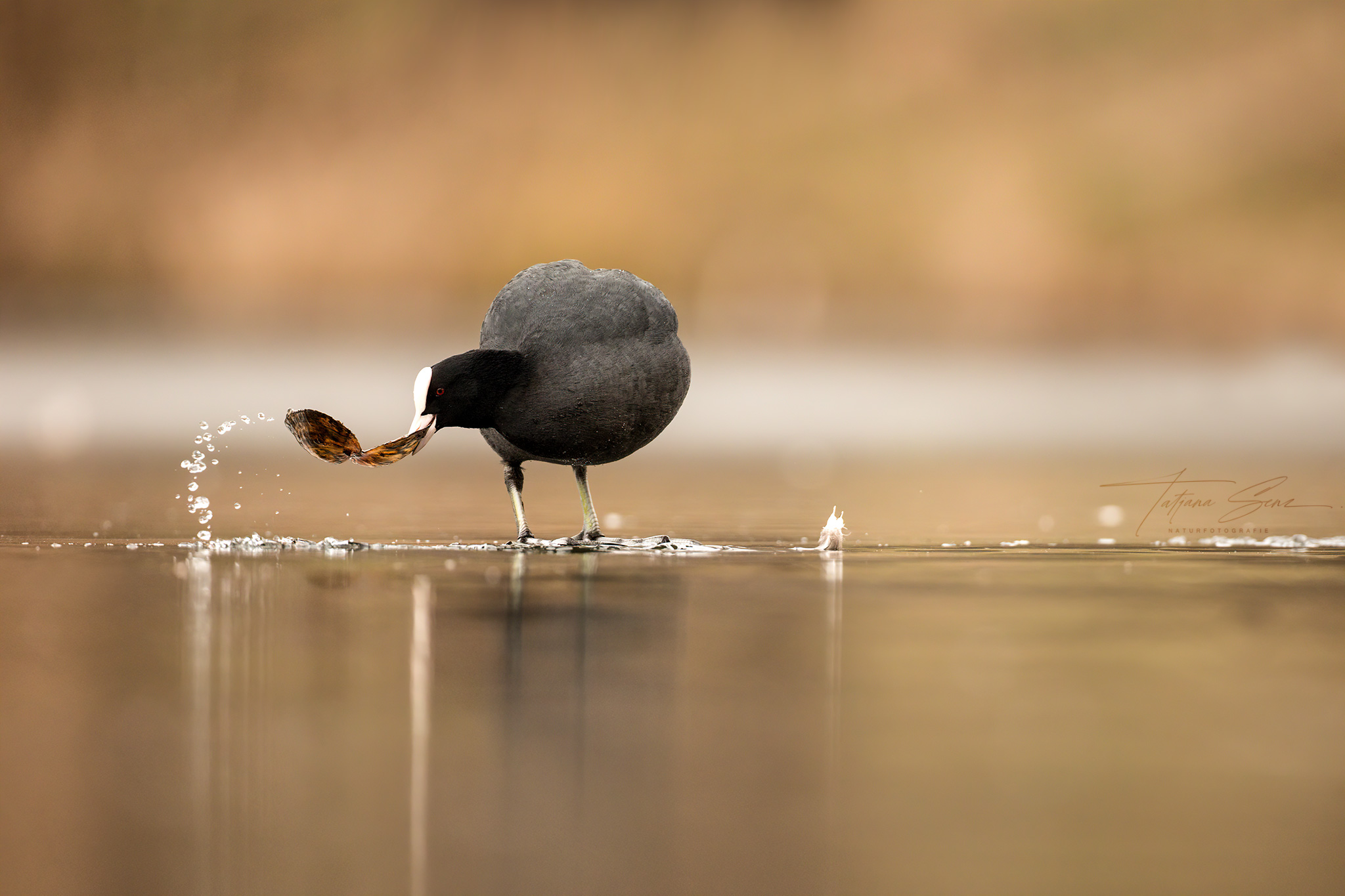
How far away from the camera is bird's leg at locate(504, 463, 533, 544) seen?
8.85m

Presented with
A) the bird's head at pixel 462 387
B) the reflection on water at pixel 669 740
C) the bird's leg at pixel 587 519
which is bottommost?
the reflection on water at pixel 669 740

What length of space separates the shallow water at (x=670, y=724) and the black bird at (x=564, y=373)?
Result: 2.76 ft

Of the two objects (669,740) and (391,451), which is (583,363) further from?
(669,740)

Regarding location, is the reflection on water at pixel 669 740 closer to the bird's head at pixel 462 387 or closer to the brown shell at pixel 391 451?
the brown shell at pixel 391 451

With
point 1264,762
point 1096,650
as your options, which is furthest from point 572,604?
point 1264,762

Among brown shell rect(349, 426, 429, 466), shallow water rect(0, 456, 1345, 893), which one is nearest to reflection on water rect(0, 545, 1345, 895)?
shallow water rect(0, 456, 1345, 893)

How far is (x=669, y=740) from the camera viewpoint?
12.5 ft

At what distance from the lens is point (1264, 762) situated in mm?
3629

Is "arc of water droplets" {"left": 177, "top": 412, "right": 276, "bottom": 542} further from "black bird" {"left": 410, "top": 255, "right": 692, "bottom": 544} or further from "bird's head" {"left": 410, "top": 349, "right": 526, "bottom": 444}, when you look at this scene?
"black bird" {"left": 410, "top": 255, "right": 692, "bottom": 544}
